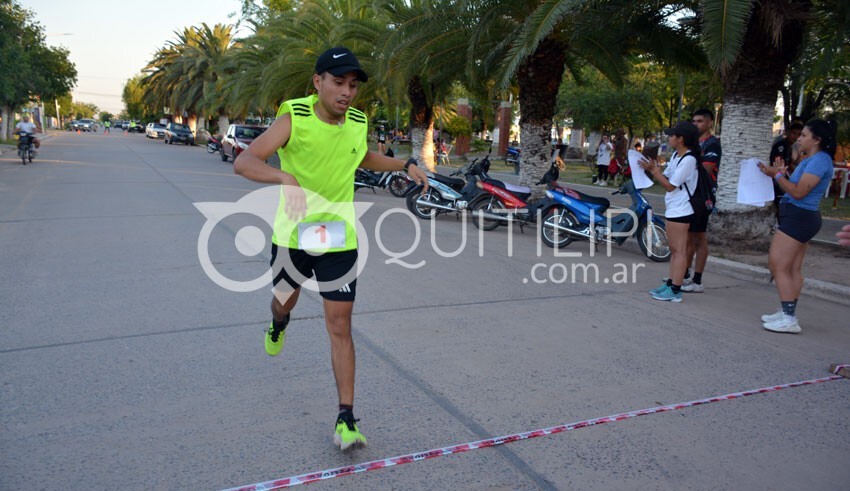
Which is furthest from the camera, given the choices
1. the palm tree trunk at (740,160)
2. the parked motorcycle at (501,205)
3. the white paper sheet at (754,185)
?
the parked motorcycle at (501,205)

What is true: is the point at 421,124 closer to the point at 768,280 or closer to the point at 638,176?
A: the point at 768,280

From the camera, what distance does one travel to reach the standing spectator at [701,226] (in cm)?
702

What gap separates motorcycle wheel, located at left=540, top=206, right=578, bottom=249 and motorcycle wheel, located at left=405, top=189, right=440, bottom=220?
288 centimetres

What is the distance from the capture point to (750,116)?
9570mm

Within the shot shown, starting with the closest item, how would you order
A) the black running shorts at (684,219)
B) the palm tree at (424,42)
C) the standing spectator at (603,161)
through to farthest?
the black running shorts at (684,219), the palm tree at (424,42), the standing spectator at (603,161)

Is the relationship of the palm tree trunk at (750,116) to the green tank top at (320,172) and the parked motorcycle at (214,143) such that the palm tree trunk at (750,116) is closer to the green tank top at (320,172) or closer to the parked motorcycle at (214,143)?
the green tank top at (320,172)

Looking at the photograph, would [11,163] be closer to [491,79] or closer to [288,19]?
[288,19]

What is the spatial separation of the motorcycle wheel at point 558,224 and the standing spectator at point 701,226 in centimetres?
234

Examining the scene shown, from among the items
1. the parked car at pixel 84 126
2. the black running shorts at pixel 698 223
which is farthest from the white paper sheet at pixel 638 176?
the parked car at pixel 84 126

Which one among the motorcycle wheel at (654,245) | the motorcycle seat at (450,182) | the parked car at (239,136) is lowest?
the motorcycle wheel at (654,245)

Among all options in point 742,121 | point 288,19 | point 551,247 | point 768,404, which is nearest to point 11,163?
point 288,19

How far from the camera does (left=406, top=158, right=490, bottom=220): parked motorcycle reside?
39.5 ft

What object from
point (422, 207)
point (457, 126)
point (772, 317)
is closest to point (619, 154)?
Answer: point (422, 207)

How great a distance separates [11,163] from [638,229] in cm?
2193
